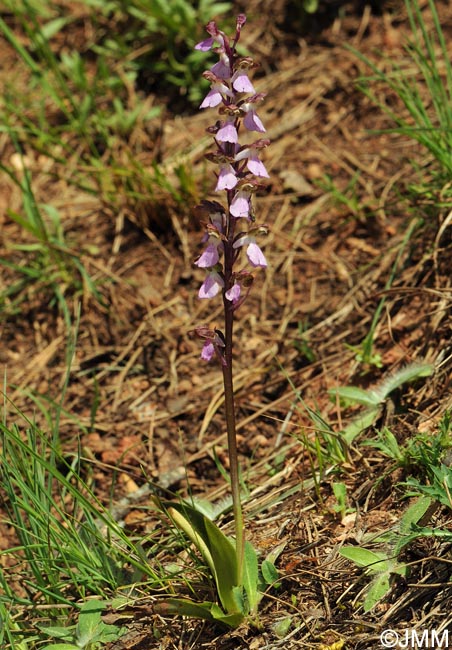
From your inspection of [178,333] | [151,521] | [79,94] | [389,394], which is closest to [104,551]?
[151,521]

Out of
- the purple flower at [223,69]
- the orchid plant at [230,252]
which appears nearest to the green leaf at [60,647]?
the orchid plant at [230,252]

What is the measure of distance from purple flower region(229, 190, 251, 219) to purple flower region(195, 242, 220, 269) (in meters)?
0.13

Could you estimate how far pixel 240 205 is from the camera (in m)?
2.19

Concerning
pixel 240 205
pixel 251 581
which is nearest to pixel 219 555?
pixel 251 581

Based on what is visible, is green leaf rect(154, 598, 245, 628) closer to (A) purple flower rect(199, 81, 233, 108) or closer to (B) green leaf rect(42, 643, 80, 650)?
(B) green leaf rect(42, 643, 80, 650)

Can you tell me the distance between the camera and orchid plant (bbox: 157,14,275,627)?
2.17 m

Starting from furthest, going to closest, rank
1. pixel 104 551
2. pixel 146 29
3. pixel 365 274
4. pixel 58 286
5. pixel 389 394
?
pixel 146 29 < pixel 58 286 < pixel 365 274 < pixel 389 394 < pixel 104 551

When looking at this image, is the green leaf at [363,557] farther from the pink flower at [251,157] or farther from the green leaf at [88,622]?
the pink flower at [251,157]

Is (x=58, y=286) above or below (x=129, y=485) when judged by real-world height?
above

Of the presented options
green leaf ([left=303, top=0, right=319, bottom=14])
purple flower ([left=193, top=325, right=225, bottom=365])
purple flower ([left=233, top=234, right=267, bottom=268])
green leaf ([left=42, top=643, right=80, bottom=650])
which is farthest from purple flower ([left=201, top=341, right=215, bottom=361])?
green leaf ([left=303, top=0, right=319, bottom=14])

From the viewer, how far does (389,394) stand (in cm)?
304

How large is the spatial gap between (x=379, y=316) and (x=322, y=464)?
1.03 metres

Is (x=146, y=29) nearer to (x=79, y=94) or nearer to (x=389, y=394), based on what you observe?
(x=79, y=94)

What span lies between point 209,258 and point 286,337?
1583 mm
